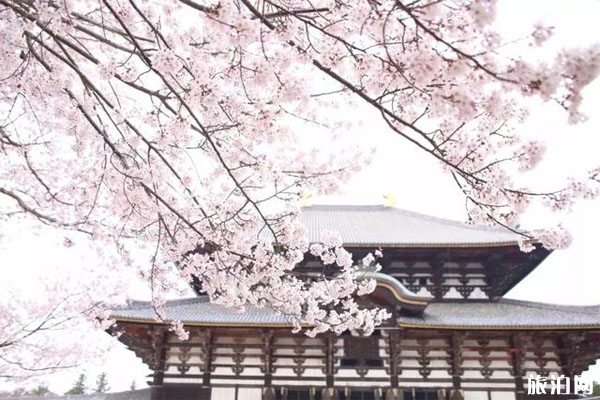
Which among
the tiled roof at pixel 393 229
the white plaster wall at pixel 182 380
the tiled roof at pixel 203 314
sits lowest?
the white plaster wall at pixel 182 380

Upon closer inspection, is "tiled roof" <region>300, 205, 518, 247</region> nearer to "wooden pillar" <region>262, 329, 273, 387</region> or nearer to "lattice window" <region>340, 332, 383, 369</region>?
"lattice window" <region>340, 332, 383, 369</region>

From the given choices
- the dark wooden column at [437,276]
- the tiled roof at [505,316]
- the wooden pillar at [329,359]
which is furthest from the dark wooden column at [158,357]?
the dark wooden column at [437,276]

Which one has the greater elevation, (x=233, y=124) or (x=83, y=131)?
(x=83, y=131)

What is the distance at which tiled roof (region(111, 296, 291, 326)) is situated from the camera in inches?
395

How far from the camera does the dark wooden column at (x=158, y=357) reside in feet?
34.5

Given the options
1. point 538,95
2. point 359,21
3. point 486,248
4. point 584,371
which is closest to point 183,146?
point 359,21

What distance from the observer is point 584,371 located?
1180cm

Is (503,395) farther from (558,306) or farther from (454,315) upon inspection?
(558,306)

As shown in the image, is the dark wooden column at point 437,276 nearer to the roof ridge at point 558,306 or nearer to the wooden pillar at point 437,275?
the wooden pillar at point 437,275

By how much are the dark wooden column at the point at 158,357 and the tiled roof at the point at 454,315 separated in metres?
0.42

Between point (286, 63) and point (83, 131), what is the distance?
2593 millimetres

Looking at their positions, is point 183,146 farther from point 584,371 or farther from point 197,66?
point 584,371

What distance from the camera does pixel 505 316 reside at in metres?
11.0

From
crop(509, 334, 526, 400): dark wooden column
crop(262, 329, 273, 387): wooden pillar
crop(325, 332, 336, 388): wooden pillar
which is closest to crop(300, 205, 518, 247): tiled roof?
crop(509, 334, 526, 400): dark wooden column
